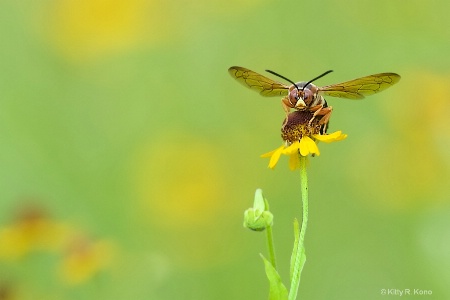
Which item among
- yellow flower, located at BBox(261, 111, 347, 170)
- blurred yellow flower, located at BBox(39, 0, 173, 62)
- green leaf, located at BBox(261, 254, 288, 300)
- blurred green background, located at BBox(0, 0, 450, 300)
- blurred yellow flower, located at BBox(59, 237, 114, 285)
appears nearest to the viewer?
green leaf, located at BBox(261, 254, 288, 300)

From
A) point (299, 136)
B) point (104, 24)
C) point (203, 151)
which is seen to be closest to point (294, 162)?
point (299, 136)

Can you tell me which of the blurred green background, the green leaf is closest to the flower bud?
the green leaf

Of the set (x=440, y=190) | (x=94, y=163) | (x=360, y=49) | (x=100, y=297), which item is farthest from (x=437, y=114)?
(x=100, y=297)

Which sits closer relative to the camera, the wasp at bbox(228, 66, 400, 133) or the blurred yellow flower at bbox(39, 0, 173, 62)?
the wasp at bbox(228, 66, 400, 133)

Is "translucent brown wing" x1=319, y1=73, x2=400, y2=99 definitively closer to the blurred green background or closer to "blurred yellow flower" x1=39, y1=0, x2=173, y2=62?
the blurred green background

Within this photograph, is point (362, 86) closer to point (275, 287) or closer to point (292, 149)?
point (292, 149)
